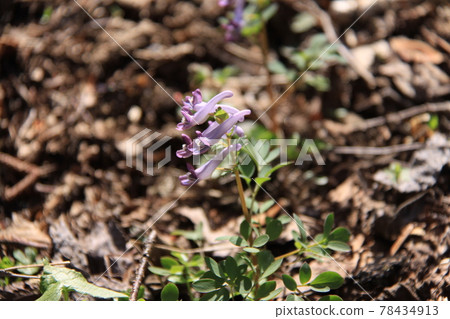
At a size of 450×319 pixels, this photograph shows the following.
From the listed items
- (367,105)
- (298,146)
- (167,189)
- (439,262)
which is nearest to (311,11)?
(367,105)

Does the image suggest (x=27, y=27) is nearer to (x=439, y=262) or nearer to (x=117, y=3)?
(x=117, y=3)

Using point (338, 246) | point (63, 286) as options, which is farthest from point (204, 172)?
point (63, 286)

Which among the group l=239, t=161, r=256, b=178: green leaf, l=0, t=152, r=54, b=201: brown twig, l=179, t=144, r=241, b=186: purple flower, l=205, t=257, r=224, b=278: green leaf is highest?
l=179, t=144, r=241, b=186: purple flower

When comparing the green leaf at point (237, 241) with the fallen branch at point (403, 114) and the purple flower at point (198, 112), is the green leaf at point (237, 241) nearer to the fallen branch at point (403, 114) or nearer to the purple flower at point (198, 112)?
the purple flower at point (198, 112)

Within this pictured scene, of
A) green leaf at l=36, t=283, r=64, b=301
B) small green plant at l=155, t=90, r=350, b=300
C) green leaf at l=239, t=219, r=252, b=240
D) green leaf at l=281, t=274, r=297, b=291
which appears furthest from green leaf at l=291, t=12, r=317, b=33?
green leaf at l=36, t=283, r=64, b=301

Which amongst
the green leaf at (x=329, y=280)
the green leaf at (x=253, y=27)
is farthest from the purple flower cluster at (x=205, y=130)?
the green leaf at (x=253, y=27)

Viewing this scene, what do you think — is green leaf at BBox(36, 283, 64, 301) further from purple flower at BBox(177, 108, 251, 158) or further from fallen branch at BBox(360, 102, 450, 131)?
fallen branch at BBox(360, 102, 450, 131)
